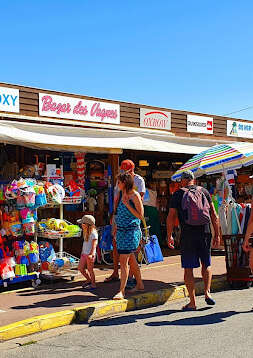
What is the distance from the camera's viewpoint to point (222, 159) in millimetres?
8539

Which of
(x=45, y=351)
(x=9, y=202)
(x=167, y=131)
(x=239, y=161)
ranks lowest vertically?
(x=45, y=351)

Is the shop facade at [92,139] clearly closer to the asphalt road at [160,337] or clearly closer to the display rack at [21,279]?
the display rack at [21,279]

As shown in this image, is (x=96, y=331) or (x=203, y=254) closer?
(x=96, y=331)

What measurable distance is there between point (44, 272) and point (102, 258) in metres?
2.15

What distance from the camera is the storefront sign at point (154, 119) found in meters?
14.9

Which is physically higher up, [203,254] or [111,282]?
[203,254]

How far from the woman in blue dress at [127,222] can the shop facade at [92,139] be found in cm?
206

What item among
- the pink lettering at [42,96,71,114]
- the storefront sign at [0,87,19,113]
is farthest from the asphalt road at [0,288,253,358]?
the pink lettering at [42,96,71,114]

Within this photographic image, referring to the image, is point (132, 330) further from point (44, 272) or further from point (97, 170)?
point (97, 170)

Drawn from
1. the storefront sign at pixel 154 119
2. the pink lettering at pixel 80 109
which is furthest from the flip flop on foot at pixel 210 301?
the storefront sign at pixel 154 119

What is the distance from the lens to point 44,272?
8.34m

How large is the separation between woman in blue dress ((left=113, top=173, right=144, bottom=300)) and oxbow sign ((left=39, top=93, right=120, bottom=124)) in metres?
6.17

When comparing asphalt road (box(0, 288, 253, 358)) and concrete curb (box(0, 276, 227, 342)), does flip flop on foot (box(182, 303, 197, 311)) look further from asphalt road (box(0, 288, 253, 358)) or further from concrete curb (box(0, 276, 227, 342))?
concrete curb (box(0, 276, 227, 342))

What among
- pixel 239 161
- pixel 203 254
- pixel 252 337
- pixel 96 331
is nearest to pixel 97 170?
pixel 239 161
